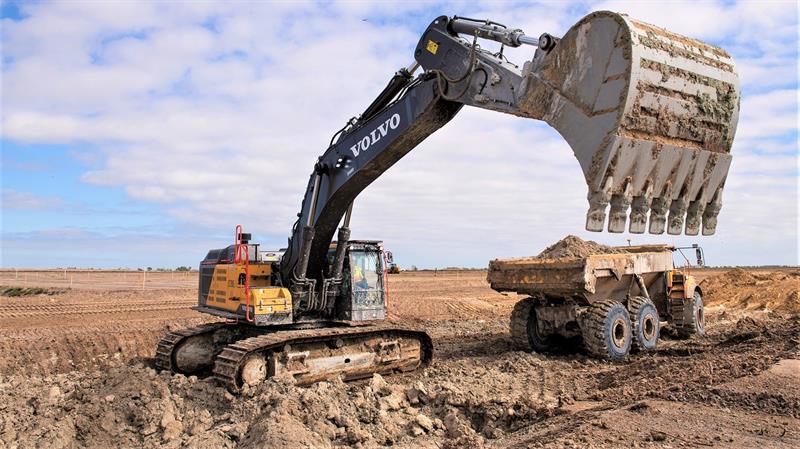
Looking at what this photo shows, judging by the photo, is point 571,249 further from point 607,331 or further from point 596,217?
point 596,217

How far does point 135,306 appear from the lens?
20.7 meters

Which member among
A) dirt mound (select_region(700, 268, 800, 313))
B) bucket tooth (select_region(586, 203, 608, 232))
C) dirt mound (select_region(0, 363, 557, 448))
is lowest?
dirt mound (select_region(0, 363, 557, 448))

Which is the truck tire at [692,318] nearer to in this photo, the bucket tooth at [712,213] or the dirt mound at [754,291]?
the bucket tooth at [712,213]

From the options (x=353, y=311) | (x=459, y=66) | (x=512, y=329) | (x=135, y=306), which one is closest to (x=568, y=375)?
(x=512, y=329)

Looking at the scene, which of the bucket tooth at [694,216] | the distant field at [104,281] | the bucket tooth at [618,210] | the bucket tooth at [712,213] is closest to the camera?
the bucket tooth at [618,210]

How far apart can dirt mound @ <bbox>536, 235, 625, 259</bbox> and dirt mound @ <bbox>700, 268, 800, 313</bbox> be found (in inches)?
457

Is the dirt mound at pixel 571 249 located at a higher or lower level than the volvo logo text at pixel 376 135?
lower

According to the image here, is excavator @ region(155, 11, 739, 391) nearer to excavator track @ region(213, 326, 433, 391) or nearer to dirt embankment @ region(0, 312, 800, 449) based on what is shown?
excavator track @ region(213, 326, 433, 391)

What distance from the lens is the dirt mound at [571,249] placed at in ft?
42.5

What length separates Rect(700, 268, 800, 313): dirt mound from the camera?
72.3 ft

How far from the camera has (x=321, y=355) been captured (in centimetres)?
934

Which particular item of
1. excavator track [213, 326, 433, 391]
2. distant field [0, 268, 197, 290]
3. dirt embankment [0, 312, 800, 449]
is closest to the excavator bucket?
dirt embankment [0, 312, 800, 449]

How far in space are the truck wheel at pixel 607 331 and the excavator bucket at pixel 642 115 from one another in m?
4.64

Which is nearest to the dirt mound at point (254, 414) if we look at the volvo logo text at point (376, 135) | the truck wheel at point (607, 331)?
the truck wheel at point (607, 331)
